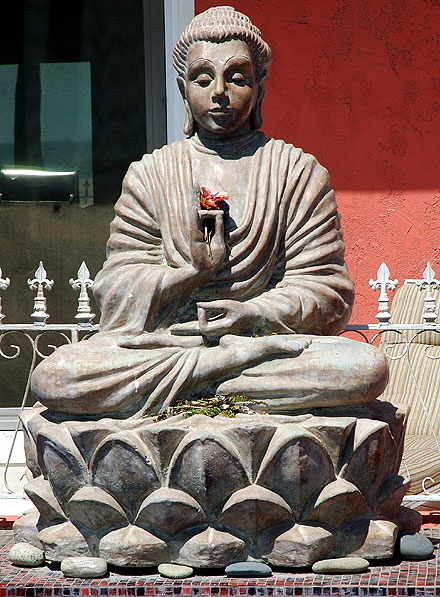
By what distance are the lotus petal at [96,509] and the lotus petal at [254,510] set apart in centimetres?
38

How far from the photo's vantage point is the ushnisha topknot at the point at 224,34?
18.0ft

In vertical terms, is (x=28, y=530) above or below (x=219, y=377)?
below

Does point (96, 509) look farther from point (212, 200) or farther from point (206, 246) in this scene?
point (212, 200)

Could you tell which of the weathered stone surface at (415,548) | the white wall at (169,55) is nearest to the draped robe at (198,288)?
the weathered stone surface at (415,548)

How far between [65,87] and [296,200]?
289 cm

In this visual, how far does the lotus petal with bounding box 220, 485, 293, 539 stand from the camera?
4.86 meters

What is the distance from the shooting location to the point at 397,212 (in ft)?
24.7

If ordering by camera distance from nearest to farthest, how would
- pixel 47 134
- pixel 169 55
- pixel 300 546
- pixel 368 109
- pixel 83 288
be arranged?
pixel 300 546, pixel 83 288, pixel 368 109, pixel 169 55, pixel 47 134

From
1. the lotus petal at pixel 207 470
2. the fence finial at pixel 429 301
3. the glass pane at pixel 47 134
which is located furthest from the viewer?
the glass pane at pixel 47 134

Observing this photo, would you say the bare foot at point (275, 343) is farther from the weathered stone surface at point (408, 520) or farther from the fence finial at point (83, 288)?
the fence finial at point (83, 288)

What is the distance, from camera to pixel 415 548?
16.5ft

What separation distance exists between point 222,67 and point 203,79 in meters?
0.10

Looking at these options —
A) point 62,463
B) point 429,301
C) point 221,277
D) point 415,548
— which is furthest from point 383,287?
point 62,463

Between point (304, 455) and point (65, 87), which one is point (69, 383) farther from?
point (65, 87)
